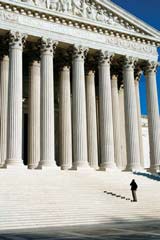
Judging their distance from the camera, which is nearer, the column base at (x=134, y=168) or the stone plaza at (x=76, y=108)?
the stone plaza at (x=76, y=108)

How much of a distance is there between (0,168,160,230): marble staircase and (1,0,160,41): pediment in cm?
1705

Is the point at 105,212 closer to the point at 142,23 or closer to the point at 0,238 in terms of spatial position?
the point at 0,238

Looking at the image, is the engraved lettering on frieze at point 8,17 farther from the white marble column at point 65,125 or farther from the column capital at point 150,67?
the column capital at point 150,67

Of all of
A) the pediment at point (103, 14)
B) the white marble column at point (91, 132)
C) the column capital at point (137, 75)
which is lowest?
the white marble column at point (91, 132)

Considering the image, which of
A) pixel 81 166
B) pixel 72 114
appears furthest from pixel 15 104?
pixel 81 166

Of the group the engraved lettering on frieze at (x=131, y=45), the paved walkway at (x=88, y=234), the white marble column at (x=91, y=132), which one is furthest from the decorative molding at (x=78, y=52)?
the paved walkway at (x=88, y=234)

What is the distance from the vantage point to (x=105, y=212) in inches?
1029

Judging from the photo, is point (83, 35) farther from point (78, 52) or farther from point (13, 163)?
point (13, 163)

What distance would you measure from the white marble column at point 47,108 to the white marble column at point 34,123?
2.80 metres

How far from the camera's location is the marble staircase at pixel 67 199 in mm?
23562

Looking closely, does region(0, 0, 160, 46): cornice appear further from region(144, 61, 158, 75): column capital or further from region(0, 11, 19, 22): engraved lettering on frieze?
region(144, 61, 158, 75): column capital

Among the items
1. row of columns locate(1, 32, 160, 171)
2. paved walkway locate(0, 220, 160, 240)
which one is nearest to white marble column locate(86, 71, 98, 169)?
row of columns locate(1, 32, 160, 171)

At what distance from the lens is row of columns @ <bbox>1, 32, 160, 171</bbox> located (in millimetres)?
36750

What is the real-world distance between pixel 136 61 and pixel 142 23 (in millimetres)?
4427
